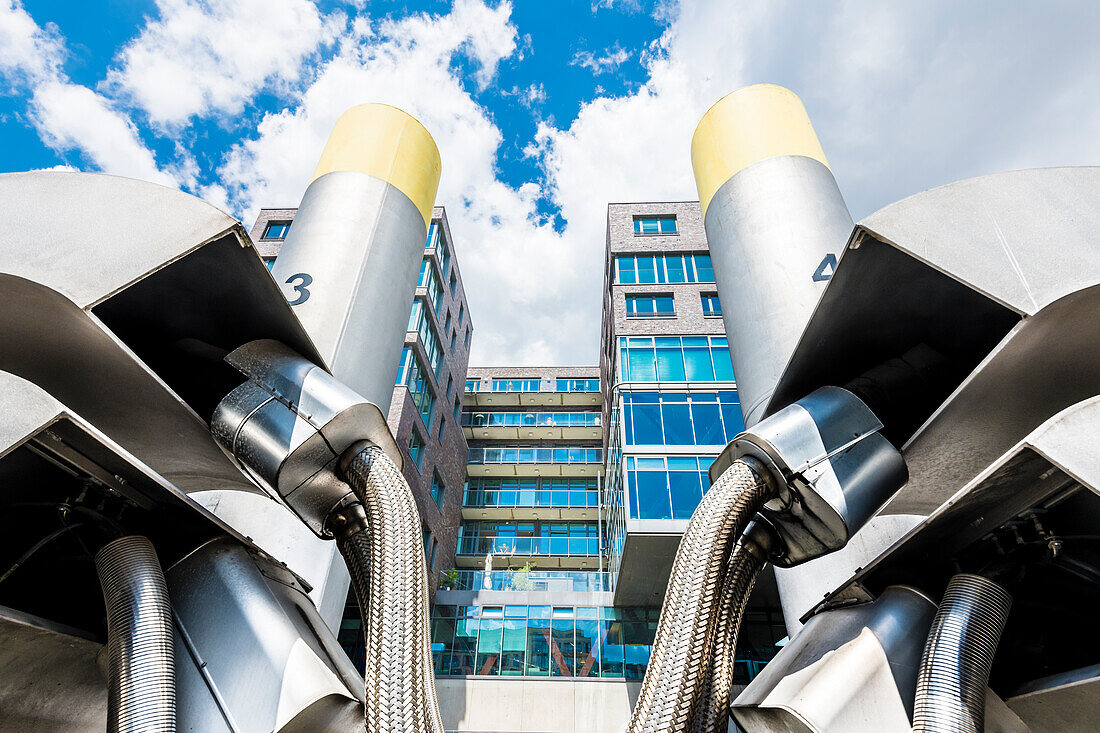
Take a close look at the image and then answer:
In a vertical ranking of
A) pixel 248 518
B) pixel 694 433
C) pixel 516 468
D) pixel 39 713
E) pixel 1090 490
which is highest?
pixel 516 468

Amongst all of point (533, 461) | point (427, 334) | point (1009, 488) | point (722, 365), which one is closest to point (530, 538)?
point (533, 461)

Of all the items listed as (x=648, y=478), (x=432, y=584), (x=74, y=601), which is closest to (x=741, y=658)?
(x=648, y=478)

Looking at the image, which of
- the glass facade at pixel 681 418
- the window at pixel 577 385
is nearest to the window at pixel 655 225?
the glass facade at pixel 681 418

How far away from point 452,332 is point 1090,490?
30.7m

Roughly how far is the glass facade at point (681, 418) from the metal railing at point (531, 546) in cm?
1858

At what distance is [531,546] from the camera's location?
37125mm

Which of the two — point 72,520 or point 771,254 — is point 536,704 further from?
point 72,520

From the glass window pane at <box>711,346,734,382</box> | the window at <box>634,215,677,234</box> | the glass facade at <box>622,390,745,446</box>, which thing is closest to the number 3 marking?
the glass facade at <box>622,390,745,446</box>

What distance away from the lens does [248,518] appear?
552 centimetres

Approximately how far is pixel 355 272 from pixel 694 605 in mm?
6024

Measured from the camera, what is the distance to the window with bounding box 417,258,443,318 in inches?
1065

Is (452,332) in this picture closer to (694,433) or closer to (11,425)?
(694,433)

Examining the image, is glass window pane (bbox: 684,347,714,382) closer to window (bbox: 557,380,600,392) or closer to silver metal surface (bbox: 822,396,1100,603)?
silver metal surface (bbox: 822,396,1100,603)

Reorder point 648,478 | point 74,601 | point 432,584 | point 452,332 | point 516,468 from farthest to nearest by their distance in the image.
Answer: point 516,468
point 452,332
point 432,584
point 648,478
point 74,601
